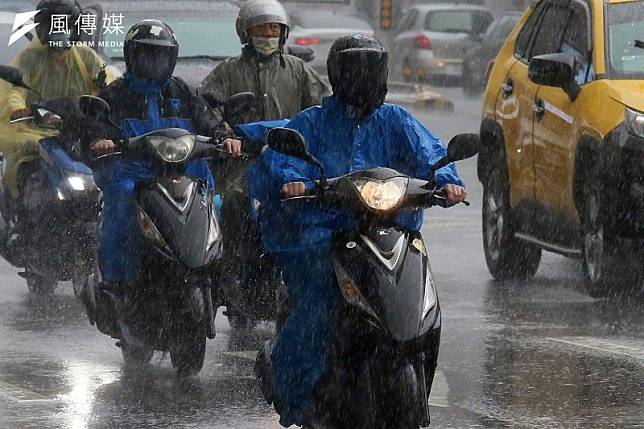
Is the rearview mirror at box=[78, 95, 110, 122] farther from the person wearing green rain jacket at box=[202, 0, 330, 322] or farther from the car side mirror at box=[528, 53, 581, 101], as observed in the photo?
the car side mirror at box=[528, 53, 581, 101]

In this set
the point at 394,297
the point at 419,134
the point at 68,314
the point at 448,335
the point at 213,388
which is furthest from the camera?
the point at 68,314

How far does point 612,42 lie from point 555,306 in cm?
161

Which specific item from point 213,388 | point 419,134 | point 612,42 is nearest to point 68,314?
point 213,388

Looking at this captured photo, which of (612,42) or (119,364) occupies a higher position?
(612,42)

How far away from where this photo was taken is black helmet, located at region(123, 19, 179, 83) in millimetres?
9492

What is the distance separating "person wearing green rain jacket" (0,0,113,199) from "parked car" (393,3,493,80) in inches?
975

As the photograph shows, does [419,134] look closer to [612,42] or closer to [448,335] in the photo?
[448,335]

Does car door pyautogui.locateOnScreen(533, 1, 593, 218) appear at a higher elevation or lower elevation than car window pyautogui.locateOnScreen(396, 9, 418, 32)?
higher

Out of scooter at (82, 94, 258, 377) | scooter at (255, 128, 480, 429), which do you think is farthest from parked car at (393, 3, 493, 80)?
scooter at (255, 128, 480, 429)

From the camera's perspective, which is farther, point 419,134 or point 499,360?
point 499,360

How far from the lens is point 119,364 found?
9641 mm

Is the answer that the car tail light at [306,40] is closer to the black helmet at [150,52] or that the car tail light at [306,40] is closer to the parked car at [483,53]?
the parked car at [483,53]

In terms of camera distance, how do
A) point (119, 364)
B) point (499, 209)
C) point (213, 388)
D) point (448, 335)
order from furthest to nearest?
point (499, 209) → point (448, 335) → point (119, 364) → point (213, 388)

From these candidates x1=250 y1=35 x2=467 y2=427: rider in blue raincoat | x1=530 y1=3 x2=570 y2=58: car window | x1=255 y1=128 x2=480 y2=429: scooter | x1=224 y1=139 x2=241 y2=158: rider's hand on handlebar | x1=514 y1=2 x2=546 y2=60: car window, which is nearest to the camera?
x1=255 y1=128 x2=480 y2=429: scooter
